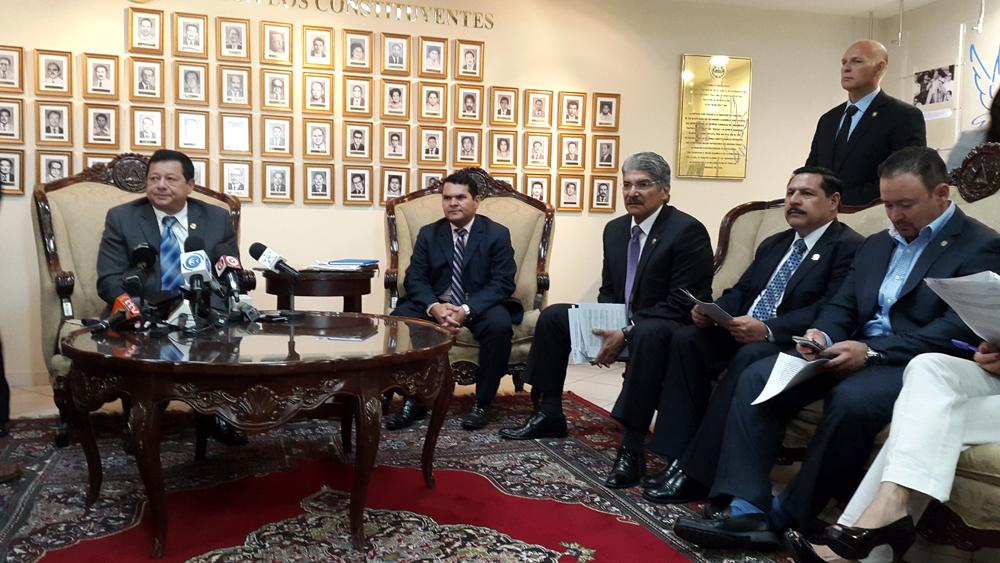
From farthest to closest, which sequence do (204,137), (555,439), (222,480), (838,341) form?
(204,137) → (555,439) → (222,480) → (838,341)

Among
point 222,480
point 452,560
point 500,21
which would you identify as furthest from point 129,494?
point 500,21

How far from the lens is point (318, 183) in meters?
5.04

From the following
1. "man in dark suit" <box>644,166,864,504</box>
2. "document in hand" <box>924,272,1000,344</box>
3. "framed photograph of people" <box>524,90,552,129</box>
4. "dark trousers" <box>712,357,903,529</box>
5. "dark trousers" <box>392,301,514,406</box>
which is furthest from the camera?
"framed photograph of people" <box>524,90,552,129</box>

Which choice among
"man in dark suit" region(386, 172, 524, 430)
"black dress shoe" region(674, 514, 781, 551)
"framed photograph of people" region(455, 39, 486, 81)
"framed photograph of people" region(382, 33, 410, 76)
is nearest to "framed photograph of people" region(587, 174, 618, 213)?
"framed photograph of people" region(455, 39, 486, 81)

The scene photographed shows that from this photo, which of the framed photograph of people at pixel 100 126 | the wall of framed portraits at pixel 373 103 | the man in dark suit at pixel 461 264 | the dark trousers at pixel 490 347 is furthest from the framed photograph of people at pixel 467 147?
the framed photograph of people at pixel 100 126

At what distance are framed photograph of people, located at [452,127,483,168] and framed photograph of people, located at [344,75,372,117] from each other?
63 cm

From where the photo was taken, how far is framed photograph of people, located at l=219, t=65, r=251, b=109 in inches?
190

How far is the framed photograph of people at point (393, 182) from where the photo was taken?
518cm

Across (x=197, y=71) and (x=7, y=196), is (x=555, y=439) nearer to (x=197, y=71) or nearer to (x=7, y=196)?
(x=197, y=71)

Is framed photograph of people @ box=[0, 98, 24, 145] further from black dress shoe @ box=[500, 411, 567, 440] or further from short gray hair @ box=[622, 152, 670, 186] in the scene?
short gray hair @ box=[622, 152, 670, 186]

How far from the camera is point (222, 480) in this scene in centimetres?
286

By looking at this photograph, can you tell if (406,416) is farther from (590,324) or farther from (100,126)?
(100,126)

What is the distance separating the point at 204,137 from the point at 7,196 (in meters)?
1.16

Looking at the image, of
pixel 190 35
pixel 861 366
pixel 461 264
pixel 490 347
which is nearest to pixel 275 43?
pixel 190 35
